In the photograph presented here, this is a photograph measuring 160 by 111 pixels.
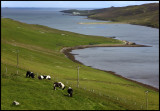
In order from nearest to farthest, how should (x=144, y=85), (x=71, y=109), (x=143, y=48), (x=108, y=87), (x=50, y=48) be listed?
(x=71, y=109)
(x=108, y=87)
(x=144, y=85)
(x=50, y=48)
(x=143, y=48)

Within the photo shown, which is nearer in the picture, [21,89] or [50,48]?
[21,89]

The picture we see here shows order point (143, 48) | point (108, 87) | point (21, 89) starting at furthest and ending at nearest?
point (143, 48)
point (108, 87)
point (21, 89)

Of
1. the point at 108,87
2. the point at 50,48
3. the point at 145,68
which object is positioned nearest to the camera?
the point at 108,87

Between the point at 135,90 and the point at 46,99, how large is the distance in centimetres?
3872

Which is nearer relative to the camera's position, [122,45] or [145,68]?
[145,68]

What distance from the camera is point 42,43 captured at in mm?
152000

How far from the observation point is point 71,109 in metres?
31.5

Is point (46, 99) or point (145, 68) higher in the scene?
point (46, 99)

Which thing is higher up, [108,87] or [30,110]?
[30,110]

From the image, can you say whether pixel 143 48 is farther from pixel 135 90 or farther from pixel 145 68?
pixel 135 90

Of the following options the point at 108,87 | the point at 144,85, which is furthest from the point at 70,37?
the point at 108,87

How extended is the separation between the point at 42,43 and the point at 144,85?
83509 millimetres

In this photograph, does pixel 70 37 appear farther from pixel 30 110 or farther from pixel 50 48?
pixel 30 110

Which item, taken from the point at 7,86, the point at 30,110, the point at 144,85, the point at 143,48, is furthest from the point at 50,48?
the point at 30,110
